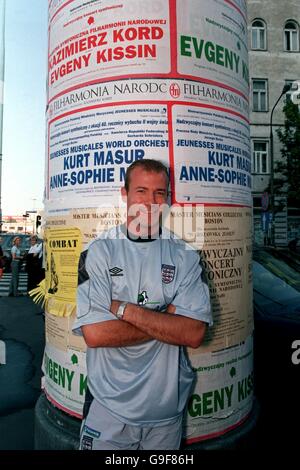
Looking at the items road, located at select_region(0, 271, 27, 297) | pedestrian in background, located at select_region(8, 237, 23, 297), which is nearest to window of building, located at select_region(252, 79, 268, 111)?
road, located at select_region(0, 271, 27, 297)

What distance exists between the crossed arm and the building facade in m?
27.1

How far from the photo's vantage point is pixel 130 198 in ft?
6.82

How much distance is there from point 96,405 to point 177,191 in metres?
1.23

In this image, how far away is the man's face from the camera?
2023 mm

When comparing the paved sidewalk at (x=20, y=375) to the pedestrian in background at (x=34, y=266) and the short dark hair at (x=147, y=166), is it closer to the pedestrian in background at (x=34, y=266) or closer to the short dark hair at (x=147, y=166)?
the pedestrian in background at (x=34, y=266)

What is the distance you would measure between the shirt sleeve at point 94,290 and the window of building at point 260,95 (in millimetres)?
28909

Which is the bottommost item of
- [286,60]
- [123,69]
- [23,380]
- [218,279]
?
[23,380]

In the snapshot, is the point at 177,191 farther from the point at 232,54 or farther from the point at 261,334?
the point at 261,334

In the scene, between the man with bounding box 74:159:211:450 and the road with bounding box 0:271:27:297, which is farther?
the road with bounding box 0:271:27:297

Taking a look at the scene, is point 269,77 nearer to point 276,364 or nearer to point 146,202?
point 276,364

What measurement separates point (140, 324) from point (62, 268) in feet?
3.01

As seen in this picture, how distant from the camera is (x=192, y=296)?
192cm

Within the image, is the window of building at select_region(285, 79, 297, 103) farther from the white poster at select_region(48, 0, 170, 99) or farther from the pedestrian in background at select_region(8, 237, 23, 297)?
the white poster at select_region(48, 0, 170, 99)
